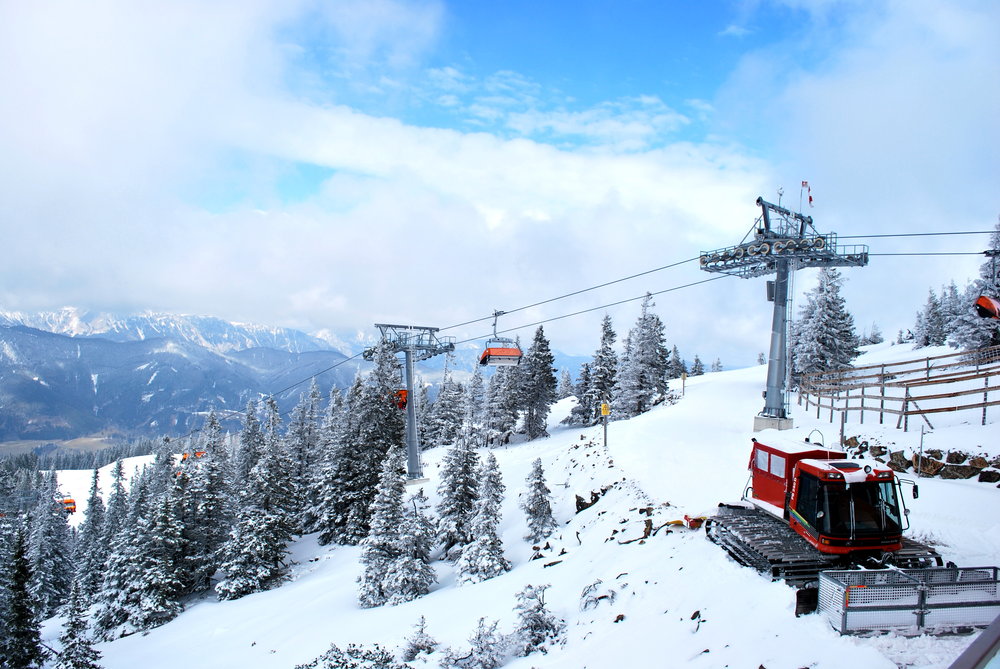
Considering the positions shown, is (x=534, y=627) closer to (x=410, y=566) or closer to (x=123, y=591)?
(x=410, y=566)

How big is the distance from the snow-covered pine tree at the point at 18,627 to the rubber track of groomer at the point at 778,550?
27.3m

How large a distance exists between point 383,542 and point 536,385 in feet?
120

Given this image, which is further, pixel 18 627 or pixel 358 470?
pixel 358 470

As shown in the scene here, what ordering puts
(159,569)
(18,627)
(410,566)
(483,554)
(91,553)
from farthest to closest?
1. (91,553)
2. (159,569)
3. (410,566)
4. (483,554)
5. (18,627)

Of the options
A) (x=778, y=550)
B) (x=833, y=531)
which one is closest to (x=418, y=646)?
(x=778, y=550)

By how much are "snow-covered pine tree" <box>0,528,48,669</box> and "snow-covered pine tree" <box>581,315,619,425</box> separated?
4834 cm

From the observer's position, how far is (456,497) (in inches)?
1232

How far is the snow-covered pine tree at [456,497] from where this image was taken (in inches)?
1231

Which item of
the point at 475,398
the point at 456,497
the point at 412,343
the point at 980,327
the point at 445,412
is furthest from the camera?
the point at 475,398

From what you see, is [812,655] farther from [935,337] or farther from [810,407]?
[935,337]

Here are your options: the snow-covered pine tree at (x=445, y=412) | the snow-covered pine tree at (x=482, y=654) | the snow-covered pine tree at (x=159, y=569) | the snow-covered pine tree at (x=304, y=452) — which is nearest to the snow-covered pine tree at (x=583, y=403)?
the snow-covered pine tree at (x=445, y=412)

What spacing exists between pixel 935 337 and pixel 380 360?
79193 mm

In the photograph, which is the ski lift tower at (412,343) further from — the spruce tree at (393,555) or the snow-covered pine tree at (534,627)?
the snow-covered pine tree at (534,627)

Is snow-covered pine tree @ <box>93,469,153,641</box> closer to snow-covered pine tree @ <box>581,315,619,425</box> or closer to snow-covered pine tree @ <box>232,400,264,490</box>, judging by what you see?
snow-covered pine tree @ <box>232,400,264,490</box>
